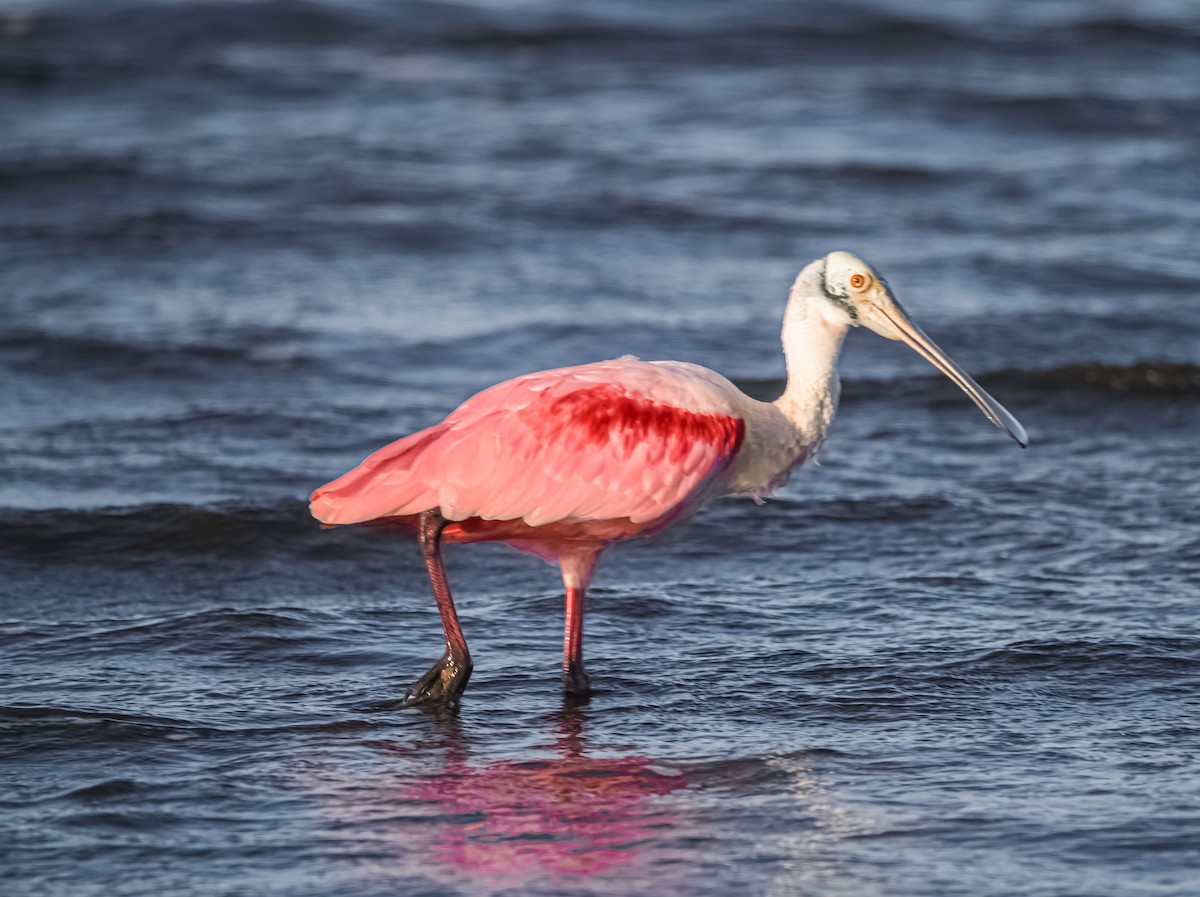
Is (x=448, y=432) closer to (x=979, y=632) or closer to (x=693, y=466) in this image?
(x=693, y=466)

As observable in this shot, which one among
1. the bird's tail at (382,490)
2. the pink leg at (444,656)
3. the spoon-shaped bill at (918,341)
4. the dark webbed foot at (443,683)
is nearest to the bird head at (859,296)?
the spoon-shaped bill at (918,341)

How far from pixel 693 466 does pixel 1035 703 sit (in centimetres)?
147

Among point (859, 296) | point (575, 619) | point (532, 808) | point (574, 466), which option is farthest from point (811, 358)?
point (532, 808)

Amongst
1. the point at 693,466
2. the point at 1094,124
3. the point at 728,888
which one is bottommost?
the point at 728,888

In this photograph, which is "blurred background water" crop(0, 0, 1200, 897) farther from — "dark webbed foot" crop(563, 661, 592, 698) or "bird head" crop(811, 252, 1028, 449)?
"bird head" crop(811, 252, 1028, 449)

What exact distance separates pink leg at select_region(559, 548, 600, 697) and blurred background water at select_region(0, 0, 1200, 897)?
0.46 feet

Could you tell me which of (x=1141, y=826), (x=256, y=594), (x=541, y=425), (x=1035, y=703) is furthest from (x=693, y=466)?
(x=256, y=594)

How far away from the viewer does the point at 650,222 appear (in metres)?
16.1

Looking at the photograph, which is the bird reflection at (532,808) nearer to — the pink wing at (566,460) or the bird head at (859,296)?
the pink wing at (566,460)

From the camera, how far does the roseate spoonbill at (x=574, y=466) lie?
679 cm

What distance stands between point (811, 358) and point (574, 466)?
1.03m

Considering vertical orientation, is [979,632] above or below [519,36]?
below

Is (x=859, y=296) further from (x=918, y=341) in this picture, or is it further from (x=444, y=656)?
(x=444, y=656)

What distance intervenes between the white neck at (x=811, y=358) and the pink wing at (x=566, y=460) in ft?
1.23
